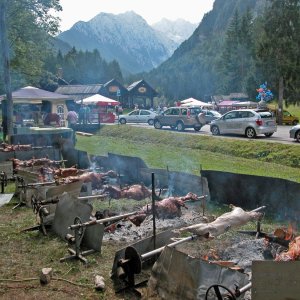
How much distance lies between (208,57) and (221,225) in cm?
11155

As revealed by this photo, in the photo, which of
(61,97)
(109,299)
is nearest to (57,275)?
(109,299)

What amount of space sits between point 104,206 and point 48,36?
2427 cm

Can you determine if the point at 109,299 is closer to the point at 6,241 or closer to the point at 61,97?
the point at 6,241

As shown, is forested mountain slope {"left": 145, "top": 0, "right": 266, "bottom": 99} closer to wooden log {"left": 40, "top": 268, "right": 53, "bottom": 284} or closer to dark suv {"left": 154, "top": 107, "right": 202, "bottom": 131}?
dark suv {"left": 154, "top": 107, "right": 202, "bottom": 131}

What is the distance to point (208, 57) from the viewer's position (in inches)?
4466

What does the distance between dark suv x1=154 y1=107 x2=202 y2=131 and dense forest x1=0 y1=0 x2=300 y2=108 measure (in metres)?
11.1

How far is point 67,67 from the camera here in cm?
8362

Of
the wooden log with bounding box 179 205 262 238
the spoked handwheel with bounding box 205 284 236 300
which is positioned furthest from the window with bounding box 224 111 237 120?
the spoked handwheel with bounding box 205 284 236 300

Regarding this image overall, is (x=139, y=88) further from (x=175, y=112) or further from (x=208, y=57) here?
(x=208, y=57)

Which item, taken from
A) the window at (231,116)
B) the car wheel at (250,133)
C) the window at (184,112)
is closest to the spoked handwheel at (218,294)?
the car wheel at (250,133)

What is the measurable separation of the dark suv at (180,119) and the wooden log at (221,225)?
2298cm

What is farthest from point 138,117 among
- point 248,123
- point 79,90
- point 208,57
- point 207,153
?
point 208,57

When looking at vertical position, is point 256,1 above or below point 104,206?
above

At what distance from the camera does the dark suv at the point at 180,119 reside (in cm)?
3032
